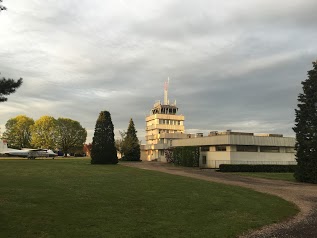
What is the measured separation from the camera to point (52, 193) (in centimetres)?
1784

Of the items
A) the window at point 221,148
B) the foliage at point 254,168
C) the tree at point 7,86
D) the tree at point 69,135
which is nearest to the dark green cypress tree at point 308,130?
the foliage at point 254,168

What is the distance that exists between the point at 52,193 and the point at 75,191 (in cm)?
150

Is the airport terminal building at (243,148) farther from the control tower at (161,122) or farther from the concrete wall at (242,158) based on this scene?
the control tower at (161,122)

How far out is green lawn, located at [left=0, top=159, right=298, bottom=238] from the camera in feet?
36.9

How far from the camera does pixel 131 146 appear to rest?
71938mm

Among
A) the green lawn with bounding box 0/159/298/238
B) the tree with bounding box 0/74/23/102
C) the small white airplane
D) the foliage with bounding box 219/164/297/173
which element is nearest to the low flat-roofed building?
the foliage with bounding box 219/164/297/173

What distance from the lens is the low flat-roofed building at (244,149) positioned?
50.8 m

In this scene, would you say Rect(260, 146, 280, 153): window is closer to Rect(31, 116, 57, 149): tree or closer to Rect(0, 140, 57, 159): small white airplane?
Rect(0, 140, 57, 159): small white airplane

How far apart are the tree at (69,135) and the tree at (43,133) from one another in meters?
2.96

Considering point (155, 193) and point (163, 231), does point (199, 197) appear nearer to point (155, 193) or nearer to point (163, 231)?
point (155, 193)

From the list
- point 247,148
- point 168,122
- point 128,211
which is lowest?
point 128,211

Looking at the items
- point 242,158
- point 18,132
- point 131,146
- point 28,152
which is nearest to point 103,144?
point 242,158

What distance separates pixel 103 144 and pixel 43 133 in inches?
2106

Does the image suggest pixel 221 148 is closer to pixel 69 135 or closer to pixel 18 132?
pixel 69 135
